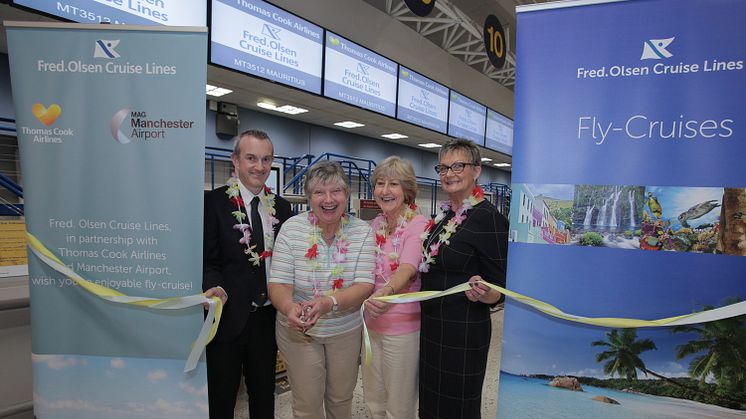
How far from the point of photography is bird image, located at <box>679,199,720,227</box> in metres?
1.22

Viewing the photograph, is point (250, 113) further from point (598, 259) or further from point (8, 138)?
point (598, 259)

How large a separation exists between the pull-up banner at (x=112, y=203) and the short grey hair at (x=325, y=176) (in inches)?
18.4

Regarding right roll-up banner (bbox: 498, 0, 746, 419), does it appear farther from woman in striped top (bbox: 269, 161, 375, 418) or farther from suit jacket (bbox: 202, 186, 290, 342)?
suit jacket (bbox: 202, 186, 290, 342)

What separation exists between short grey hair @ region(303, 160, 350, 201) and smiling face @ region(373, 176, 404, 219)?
253 mm

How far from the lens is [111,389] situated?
170cm

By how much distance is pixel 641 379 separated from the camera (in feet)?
4.32

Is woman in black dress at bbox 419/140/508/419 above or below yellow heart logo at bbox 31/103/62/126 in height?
below

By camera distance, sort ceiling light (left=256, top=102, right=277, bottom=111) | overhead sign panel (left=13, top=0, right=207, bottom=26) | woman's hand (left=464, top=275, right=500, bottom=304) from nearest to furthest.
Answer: woman's hand (left=464, top=275, right=500, bottom=304), overhead sign panel (left=13, top=0, right=207, bottom=26), ceiling light (left=256, top=102, right=277, bottom=111)

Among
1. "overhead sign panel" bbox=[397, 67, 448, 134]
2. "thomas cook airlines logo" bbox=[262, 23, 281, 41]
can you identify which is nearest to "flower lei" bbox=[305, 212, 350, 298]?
"thomas cook airlines logo" bbox=[262, 23, 281, 41]

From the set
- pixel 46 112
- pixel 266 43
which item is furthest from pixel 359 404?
pixel 266 43

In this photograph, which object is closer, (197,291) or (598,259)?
(598,259)

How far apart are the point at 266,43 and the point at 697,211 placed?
14.4ft

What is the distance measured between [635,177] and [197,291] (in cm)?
173

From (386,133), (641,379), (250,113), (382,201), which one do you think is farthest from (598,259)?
(386,133)
